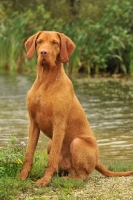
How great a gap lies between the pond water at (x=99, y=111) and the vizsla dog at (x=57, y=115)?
2.86 meters

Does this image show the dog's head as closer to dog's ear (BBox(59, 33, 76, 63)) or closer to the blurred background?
dog's ear (BBox(59, 33, 76, 63))

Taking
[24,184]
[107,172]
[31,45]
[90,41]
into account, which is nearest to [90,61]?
[90,41]

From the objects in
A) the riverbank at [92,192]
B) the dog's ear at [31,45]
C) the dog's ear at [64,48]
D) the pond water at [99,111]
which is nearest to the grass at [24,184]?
the riverbank at [92,192]

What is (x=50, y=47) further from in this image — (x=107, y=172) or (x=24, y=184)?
(x=107, y=172)

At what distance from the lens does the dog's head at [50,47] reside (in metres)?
7.40

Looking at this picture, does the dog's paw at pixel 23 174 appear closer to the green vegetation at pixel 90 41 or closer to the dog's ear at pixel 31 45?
the dog's ear at pixel 31 45

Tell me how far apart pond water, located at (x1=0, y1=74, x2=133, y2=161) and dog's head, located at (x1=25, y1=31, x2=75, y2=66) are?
11.5ft

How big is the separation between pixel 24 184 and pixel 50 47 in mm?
1743

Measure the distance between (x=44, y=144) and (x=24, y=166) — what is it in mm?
4427

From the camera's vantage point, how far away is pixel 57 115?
7.48 meters

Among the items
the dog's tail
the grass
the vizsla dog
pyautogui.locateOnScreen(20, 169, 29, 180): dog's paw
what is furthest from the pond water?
pyautogui.locateOnScreen(20, 169, 29, 180): dog's paw

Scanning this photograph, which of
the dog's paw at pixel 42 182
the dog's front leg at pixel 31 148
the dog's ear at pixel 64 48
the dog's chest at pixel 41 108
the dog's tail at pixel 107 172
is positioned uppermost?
the dog's ear at pixel 64 48

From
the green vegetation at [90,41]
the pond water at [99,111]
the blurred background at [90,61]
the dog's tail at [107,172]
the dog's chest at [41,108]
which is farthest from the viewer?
the green vegetation at [90,41]

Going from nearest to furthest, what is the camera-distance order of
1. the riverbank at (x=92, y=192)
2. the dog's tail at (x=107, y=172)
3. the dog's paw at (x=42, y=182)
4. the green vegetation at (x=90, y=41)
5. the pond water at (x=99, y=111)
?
the riverbank at (x=92, y=192)
the dog's paw at (x=42, y=182)
the dog's tail at (x=107, y=172)
the pond water at (x=99, y=111)
the green vegetation at (x=90, y=41)
